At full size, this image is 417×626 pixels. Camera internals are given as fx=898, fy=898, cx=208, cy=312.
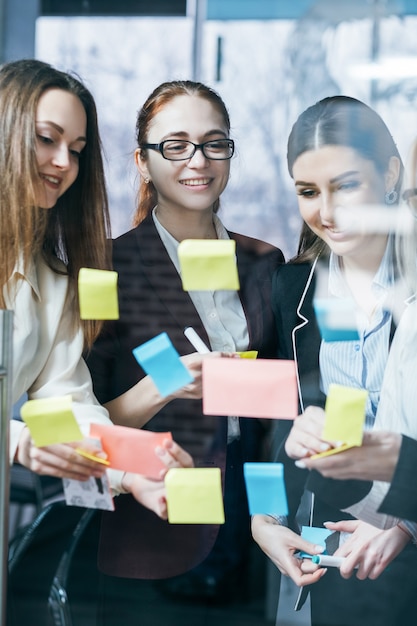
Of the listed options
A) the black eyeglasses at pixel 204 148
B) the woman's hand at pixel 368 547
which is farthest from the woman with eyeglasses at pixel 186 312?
the woman's hand at pixel 368 547

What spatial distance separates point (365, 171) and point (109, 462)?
0.92 m

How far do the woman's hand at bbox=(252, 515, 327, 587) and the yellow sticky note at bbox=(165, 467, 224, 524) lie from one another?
12 cm

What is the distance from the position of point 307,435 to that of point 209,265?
1.51 feet

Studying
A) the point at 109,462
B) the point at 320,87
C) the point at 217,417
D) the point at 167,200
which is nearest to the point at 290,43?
the point at 320,87

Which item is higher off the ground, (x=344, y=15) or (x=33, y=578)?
(x=344, y=15)

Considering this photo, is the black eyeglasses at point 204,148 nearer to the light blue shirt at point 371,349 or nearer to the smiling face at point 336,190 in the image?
the smiling face at point 336,190

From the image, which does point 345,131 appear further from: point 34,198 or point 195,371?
point 34,198

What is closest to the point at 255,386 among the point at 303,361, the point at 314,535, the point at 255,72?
the point at 303,361

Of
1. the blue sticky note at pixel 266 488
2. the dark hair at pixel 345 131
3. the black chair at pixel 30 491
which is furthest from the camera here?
the black chair at pixel 30 491

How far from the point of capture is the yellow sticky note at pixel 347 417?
80.5 inches

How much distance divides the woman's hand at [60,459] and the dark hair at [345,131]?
0.85 metres

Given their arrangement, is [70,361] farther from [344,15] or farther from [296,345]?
A: [344,15]

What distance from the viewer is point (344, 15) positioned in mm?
2068

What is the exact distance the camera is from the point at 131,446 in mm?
2178
